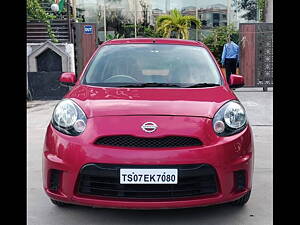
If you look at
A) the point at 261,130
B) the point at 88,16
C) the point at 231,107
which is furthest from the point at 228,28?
the point at 231,107

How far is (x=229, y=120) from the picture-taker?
10.0 feet

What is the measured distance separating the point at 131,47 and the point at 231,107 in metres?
1.56

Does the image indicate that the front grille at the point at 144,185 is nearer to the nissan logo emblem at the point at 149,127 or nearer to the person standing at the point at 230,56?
the nissan logo emblem at the point at 149,127

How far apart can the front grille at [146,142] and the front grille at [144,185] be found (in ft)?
0.53

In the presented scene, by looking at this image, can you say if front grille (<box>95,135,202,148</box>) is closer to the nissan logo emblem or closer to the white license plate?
the nissan logo emblem

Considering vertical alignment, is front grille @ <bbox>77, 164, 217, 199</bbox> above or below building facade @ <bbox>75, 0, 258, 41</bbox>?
below

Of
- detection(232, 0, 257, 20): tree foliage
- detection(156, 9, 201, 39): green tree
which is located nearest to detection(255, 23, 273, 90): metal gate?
detection(156, 9, 201, 39): green tree

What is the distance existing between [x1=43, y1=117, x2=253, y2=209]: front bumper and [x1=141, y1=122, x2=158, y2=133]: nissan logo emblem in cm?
4

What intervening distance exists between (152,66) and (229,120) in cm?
121

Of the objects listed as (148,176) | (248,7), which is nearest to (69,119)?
(148,176)

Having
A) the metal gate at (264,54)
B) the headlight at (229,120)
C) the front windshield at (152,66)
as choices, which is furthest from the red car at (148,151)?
the metal gate at (264,54)

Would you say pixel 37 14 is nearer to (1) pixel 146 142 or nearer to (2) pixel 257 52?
(2) pixel 257 52

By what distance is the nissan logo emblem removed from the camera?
2830mm
